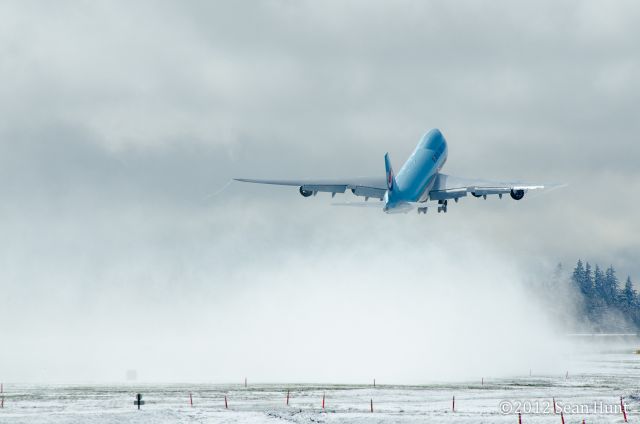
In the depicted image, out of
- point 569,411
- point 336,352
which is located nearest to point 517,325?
point 336,352

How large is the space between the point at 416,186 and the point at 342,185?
24.7ft

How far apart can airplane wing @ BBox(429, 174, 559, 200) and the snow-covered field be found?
19.4 metres

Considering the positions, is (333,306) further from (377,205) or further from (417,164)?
(377,205)

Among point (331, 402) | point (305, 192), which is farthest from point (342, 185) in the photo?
point (331, 402)

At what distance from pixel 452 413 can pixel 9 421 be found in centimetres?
2442

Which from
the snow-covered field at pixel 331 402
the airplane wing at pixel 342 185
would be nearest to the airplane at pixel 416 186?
the airplane wing at pixel 342 185

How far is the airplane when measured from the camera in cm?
9553

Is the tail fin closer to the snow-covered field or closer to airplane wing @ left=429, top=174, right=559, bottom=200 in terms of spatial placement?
airplane wing @ left=429, top=174, right=559, bottom=200

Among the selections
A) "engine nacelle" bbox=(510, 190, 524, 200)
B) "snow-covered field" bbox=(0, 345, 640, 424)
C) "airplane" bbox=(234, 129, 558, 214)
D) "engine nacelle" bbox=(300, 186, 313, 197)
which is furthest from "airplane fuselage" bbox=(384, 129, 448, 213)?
"snow-covered field" bbox=(0, 345, 640, 424)

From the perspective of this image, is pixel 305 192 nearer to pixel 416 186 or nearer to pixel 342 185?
pixel 342 185

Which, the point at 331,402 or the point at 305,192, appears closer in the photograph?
the point at 331,402

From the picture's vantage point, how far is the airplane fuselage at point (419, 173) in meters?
94.6

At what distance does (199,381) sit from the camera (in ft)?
289

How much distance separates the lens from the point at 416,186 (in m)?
99.2
